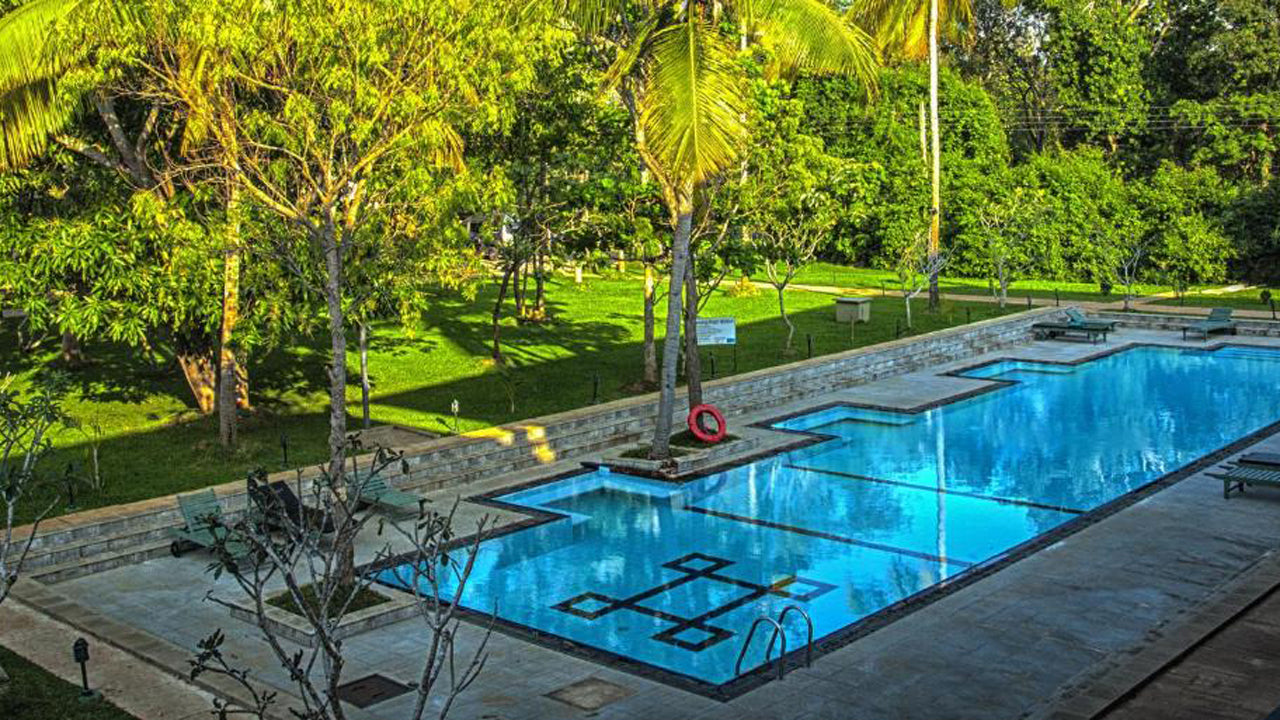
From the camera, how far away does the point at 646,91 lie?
930 inches

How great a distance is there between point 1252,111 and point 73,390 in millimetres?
49097

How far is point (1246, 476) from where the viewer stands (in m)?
20.2

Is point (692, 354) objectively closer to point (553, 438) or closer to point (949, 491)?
point (553, 438)

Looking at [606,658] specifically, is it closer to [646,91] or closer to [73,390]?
[646,91]

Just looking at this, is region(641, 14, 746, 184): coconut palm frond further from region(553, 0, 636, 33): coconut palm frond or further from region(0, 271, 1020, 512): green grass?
region(0, 271, 1020, 512): green grass

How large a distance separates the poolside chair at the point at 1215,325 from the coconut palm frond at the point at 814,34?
2146 centimetres

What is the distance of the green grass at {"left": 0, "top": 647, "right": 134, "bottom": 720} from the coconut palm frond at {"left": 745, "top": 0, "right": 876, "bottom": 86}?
1478cm

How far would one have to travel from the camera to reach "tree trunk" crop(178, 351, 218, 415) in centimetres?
2470

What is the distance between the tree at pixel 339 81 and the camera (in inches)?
636

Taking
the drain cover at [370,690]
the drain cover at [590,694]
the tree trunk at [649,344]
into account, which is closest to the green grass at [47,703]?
the drain cover at [370,690]

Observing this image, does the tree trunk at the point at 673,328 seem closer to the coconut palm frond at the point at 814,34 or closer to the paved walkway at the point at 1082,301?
the coconut palm frond at the point at 814,34

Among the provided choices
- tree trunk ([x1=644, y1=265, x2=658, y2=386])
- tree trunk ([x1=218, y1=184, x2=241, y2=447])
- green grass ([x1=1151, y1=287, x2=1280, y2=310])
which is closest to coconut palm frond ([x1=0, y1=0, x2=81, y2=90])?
tree trunk ([x1=218, y1=184, x2=241, y2=447])

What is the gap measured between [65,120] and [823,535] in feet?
44.6

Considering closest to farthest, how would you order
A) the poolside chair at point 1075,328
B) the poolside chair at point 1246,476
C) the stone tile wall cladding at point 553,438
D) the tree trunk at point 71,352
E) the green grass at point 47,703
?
1. the green grass at point 47,703
2. the stone tile wall cladding at point 553,438
3. the poolside chair at point 1246,476
4. the tree trunk at point 71,352
5. the poolside chair at point 1075,328
